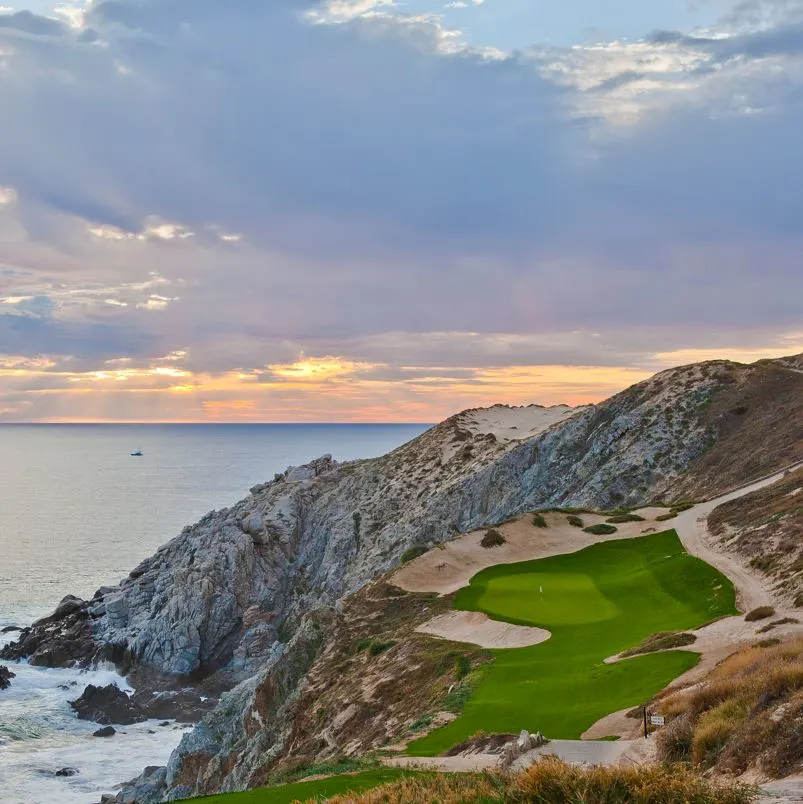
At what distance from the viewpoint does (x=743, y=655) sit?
17.9 metres

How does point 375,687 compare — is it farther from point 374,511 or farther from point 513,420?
point 513,420

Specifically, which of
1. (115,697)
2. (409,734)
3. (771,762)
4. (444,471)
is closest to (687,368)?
(444,471)

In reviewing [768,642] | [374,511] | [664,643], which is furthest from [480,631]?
[374,511]

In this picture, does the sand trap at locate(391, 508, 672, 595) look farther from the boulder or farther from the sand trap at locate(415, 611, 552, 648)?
the boulder

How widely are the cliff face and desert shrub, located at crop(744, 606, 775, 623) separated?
34.0 m

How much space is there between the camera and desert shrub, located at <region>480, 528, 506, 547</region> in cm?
4700

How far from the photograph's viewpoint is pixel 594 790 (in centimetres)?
945

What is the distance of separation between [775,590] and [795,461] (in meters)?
30.0

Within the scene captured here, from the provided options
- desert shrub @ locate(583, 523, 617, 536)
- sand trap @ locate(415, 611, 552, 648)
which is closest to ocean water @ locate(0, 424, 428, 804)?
sand trap @ locate(415, 611, 552, 648)

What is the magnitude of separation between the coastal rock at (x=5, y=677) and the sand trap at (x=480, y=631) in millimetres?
42742

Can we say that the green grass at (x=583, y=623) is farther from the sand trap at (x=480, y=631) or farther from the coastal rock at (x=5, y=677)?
the coastal rock at (x=5, y=677)

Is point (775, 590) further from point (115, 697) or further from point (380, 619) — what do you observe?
point (115, 697)

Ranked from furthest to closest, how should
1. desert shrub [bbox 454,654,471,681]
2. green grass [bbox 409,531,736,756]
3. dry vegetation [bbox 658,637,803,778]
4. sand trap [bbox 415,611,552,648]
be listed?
sand trap [bbox 415,611,552,648], desert shrub [bbox 454,654,471,681], green grass [bbox 409,531,736,756], dry vegetation [bbox 658,637,803,778]

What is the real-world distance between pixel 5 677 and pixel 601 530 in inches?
1938
